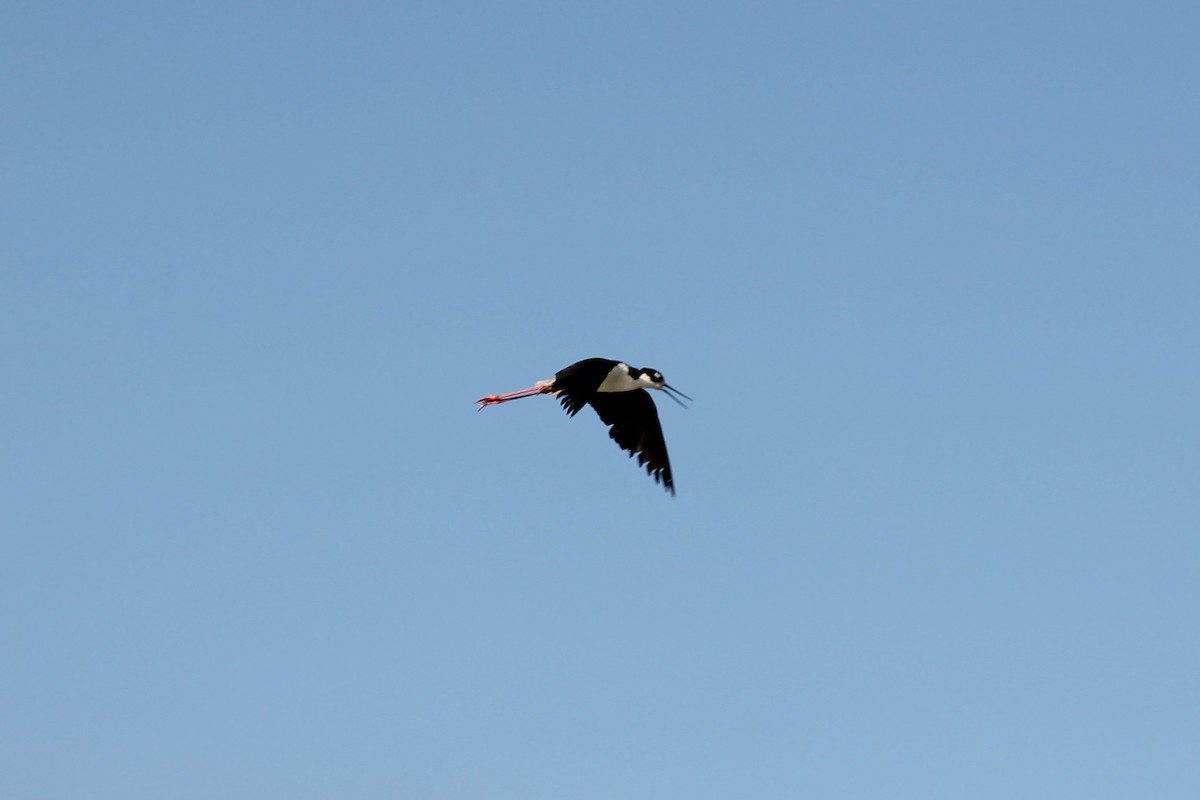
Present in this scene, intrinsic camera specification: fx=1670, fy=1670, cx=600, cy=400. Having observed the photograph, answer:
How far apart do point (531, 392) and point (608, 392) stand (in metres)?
2.01

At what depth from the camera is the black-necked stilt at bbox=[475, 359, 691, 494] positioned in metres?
32.4

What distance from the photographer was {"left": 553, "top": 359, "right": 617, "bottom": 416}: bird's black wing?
104ft

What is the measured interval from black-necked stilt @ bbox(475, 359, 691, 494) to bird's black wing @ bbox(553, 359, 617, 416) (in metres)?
0.02

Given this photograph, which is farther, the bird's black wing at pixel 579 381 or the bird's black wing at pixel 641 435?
the bird's black wing at pixel 641 435

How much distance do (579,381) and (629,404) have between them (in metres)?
2.22

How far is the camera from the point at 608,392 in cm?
3359

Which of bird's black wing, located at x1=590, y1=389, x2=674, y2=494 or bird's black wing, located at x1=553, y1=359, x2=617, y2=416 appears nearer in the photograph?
bird's black wing, located at x1=553, y1=359, x2=617, y2=416

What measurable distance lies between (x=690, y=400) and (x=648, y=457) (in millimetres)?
1819

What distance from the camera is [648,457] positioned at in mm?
33969

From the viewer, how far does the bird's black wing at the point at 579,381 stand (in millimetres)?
31641

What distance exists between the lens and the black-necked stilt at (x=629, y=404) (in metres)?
32.4

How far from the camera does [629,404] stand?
33.8 metres

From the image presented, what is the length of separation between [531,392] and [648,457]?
3165 mm

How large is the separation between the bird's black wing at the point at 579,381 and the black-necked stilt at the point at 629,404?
0.02 metres
